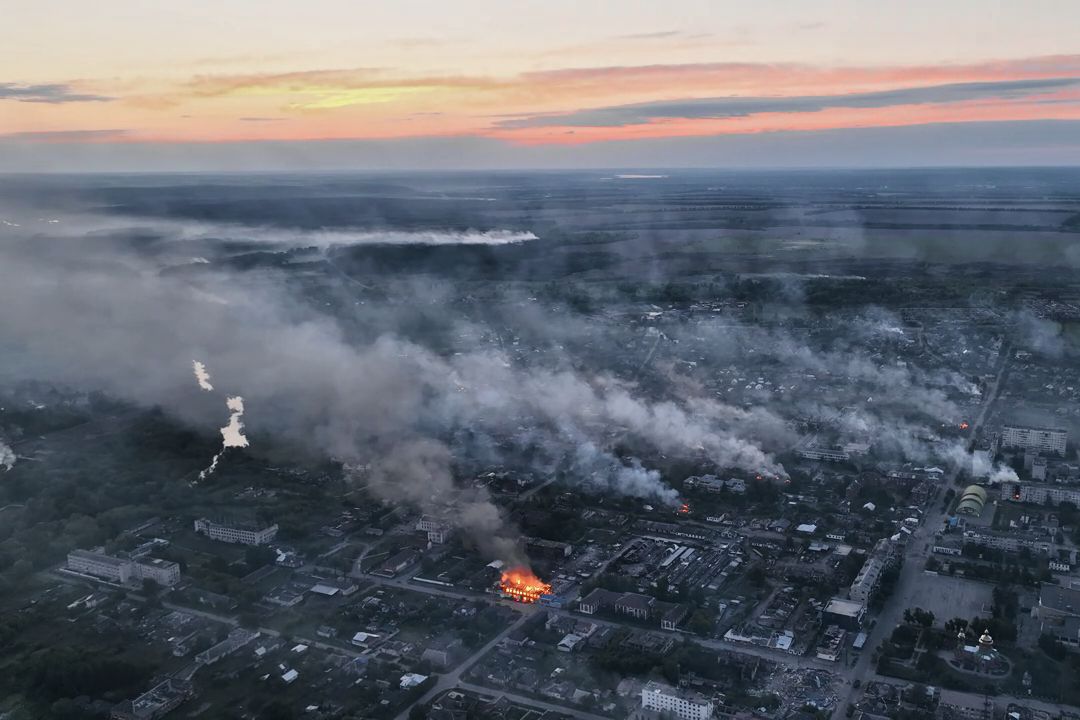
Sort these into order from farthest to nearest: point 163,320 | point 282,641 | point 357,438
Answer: point 163,320
point 357,438
point 282,641

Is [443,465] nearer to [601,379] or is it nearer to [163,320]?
[601,379]

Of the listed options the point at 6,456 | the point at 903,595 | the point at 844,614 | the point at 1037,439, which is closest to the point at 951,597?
the point at 903,595

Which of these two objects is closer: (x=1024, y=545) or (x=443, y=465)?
(x=1024, y=545)

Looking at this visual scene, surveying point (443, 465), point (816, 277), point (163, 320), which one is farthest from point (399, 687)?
point (816, 277)

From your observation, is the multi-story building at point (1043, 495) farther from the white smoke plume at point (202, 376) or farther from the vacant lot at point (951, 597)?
the white smoke plume at point (202, 376)

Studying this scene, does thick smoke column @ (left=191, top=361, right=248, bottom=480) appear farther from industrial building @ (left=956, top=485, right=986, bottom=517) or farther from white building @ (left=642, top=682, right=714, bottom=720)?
industrial building @ (left=956, top=485, right=986, bottom=517)

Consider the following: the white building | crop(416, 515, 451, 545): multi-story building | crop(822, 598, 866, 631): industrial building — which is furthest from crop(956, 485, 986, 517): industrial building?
crop(416, 515, 451, 545): multi-story building

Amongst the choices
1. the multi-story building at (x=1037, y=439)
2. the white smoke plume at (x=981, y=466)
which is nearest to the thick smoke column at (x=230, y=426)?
the white smoke plume at (x=981, y=466)
